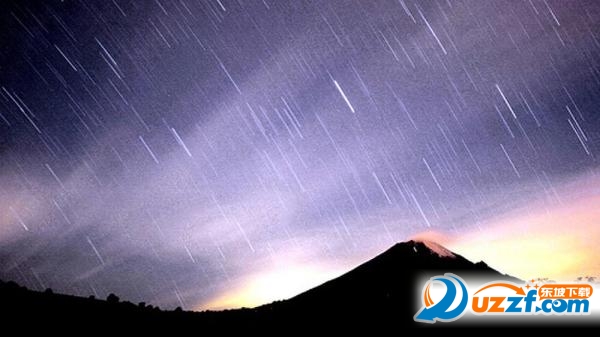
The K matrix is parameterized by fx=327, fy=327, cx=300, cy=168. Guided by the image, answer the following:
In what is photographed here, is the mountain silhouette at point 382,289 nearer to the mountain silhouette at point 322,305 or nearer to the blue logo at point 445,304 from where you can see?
the mountain silhouette at point 322,305

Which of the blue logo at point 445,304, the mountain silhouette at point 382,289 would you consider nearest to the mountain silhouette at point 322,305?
the mountain silhouette at point 382,289

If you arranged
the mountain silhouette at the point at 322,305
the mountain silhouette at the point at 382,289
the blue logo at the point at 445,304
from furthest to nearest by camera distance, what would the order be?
the mountain silhouette at the point at 382,289, the mountain silhouette at the point at 322,305, the blue logo at the point at 445,304

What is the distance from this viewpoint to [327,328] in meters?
29.5

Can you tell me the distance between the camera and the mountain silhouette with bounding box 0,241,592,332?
16.7 m

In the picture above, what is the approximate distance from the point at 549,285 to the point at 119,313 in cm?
2252

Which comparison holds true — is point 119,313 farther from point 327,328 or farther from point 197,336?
point 327,328

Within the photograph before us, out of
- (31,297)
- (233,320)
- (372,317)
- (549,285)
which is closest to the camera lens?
(549,285)

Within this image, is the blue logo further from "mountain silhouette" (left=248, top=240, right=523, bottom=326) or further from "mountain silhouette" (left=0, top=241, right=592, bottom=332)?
"mountain silhouette" (left=248, top=240, right=523, bottom=326)

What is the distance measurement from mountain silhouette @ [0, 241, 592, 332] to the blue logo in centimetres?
52

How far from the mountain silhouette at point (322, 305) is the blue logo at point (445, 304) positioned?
0.52 meters

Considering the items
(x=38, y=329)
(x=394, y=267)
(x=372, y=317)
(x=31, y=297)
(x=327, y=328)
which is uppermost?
(x=394, y=267)

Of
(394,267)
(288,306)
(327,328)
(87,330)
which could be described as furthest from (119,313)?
(394,267)

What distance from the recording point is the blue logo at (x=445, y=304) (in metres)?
15.3

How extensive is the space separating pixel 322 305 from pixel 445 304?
84.9 ft
